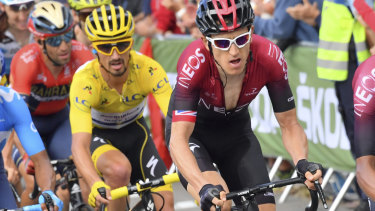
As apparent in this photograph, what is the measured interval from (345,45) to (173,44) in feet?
12.3

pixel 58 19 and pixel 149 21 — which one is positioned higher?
pixel 58 19

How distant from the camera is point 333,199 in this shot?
980 cm

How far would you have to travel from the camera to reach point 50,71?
9.07m

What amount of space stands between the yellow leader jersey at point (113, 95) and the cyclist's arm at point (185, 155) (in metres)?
1.25

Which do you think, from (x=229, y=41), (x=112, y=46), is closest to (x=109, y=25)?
(x=112, y=46)

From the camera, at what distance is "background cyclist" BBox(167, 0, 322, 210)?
593 cm

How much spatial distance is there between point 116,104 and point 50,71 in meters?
1.51

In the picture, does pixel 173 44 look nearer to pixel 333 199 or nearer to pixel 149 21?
pixel 149 21

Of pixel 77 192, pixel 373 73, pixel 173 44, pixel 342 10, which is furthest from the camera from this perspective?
pixel 173 44

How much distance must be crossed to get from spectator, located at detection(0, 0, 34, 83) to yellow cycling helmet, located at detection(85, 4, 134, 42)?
309 cm

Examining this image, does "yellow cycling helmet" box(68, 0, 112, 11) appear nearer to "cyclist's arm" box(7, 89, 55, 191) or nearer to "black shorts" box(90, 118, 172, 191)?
"black shorts" box(90, 118, 172, 191)

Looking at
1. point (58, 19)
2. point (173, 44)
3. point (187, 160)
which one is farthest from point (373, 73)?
point (173, 44)

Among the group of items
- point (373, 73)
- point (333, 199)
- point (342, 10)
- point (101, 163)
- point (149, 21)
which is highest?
Answer: point (373, 73)

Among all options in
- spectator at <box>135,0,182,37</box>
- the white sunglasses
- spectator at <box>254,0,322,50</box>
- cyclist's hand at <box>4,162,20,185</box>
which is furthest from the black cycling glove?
spectator at <box>135,0,182,37</box>
